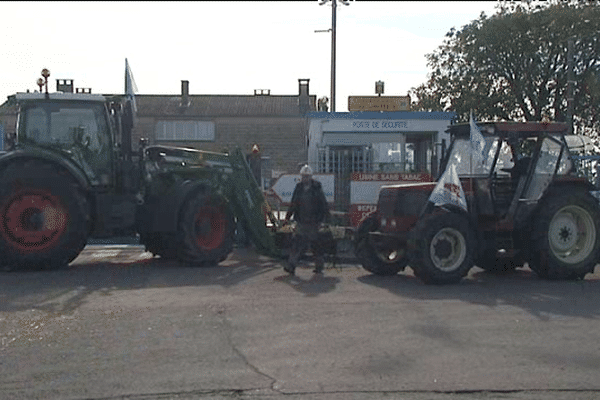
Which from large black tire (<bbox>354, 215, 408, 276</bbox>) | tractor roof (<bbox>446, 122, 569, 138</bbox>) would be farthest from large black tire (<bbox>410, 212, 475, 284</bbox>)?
tractor roof (<bbox>446, 122, 569, 138</bbox>)

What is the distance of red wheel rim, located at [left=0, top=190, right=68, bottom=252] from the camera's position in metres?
12.1

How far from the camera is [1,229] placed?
12.0m

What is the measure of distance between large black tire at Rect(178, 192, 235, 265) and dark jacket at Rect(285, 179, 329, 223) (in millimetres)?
1323

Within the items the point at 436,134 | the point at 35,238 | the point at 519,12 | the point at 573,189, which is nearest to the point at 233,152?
the point at 35,238

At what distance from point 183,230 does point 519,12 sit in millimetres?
28934

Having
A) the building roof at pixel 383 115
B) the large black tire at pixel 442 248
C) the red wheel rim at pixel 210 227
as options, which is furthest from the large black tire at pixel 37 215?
the building roof at pixel 383 115

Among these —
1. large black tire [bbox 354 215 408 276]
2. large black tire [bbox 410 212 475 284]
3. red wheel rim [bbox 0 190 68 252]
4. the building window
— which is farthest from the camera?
the building window

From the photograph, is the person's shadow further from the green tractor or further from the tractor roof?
the tractor roof

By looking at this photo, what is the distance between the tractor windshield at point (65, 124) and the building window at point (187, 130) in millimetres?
40285

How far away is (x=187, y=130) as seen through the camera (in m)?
53.1

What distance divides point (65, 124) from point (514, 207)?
700 centimetres

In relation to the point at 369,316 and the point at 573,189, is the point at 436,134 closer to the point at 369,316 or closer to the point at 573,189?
the point at 573,189

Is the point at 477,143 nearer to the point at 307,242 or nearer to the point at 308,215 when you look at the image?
the point at 308,215

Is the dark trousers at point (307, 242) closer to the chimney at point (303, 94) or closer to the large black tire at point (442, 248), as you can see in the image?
the large black tire at point (442, 248)
